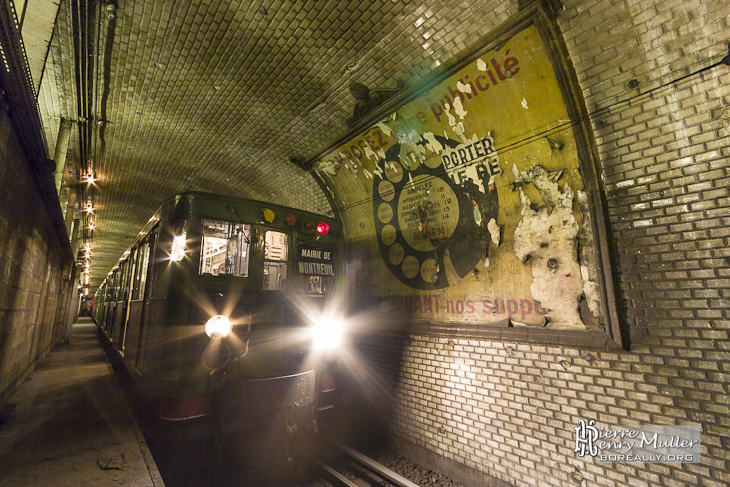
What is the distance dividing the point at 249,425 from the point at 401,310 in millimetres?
2685

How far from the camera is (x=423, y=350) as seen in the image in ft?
15.9

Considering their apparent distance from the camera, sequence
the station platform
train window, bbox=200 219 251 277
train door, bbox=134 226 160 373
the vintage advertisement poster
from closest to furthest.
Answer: the station platform, the vintage advertisement poster, train window, bbox=200 219 251 277, train door, bbox=134 226 160 373

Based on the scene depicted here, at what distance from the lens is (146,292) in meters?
4.45

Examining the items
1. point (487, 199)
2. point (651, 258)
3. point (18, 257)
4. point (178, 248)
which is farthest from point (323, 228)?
point (18, 257)

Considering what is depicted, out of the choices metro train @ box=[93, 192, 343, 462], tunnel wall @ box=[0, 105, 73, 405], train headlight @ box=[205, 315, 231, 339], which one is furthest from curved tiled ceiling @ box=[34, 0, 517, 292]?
train headlight @ box=[205, 315, 231, 339]

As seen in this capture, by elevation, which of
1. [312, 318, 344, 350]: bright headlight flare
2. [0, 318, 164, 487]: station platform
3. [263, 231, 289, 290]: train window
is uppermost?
[263, 231, 289, 290]: train window

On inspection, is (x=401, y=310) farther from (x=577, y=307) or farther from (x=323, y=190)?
(x=323, y=190)

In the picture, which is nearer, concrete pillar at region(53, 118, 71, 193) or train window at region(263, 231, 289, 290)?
train window at region(263, 231, 289, 290)

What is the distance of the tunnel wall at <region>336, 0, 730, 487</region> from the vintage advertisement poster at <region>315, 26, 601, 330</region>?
0.31 m

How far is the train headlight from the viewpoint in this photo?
3727 mm

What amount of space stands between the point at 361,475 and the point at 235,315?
255 cm

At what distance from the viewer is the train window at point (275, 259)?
4379 mm

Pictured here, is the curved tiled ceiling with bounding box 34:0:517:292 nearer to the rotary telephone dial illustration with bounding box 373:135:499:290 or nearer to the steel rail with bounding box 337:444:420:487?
the rotary telephone dial illustration with bounding box 373:135:499:290

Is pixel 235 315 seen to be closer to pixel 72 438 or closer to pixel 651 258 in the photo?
pixel 72 438
